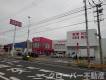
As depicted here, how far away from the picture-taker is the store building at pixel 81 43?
55.9 m

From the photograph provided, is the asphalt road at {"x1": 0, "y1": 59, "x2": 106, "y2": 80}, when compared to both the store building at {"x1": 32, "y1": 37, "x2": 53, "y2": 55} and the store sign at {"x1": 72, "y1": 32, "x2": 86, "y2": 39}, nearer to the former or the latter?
the store sign at {"x1": 72, "y1": 32, "x2": 86, "y2": 39}

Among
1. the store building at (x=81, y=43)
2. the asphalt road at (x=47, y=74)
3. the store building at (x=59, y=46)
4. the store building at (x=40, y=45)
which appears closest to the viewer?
the asphalt road at (x=47, y=74)

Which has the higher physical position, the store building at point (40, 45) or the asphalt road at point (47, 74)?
the store building at point (40, 45)

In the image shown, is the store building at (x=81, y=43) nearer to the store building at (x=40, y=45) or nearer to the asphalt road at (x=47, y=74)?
the store building at (x=40, y=45)

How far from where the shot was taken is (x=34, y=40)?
78375 millimetres

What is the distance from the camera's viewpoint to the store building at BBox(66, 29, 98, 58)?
55.9 m

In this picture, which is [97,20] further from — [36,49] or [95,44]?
[36,49]

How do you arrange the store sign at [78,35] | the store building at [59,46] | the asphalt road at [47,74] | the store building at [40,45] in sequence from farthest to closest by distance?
the store building at [59,46] → the store building at [40,45] → the store sign at [78,35] → the asphalt road at [47,74]

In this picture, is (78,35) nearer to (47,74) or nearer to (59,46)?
(59,46)

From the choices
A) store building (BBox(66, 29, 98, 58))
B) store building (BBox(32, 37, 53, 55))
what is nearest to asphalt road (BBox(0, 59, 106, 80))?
store building (BBox(66, 29, 98, 58))

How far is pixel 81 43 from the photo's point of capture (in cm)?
5856

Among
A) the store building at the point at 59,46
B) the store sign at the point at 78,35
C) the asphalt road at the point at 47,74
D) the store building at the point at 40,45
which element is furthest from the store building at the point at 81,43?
the asphalt road at the point at 47,74

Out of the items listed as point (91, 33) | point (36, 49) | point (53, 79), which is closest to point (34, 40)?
point (36, 49)

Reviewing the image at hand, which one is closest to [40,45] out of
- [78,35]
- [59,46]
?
[59,46]
